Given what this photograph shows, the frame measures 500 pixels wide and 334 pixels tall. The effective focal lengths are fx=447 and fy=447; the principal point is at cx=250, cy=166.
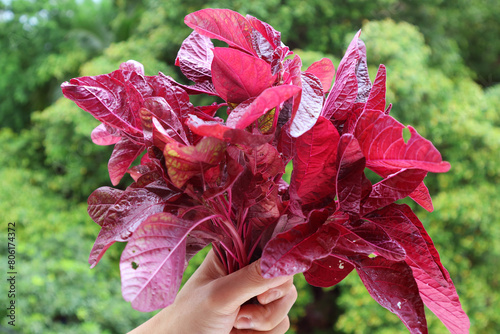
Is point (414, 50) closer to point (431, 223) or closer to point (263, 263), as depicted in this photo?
point (431, 223)

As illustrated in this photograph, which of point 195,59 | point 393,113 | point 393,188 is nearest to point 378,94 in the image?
point 393,188

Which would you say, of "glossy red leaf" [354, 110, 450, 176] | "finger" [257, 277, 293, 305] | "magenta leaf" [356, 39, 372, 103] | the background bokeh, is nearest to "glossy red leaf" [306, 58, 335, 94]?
"magenta leaf" [356, 39, 372, 103]

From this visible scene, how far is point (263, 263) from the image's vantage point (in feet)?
1.26

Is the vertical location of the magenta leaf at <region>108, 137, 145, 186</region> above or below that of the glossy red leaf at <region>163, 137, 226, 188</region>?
below

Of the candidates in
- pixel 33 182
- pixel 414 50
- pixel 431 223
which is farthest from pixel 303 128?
pixel 33 182

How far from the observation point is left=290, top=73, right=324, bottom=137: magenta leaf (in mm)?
363

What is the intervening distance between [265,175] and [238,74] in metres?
0.10

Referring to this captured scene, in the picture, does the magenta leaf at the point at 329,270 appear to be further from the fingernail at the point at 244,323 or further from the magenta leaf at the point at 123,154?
the magenta leaf at the point at 123,154

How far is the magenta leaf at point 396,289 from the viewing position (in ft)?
1.35

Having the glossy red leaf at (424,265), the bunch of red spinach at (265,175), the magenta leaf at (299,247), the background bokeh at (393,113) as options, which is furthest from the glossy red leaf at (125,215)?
the background bokeh at (393,113)

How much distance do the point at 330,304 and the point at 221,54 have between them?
2.90 meters

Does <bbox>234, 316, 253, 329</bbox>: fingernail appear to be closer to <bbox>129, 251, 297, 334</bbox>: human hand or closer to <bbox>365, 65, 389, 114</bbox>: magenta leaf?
<bbox>129, 251, 297, 334</bbox>: human hand

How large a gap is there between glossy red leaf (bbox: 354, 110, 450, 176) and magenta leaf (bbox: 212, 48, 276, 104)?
0.10 meters

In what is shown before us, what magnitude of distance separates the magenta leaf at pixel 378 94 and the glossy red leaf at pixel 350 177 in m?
0.10
